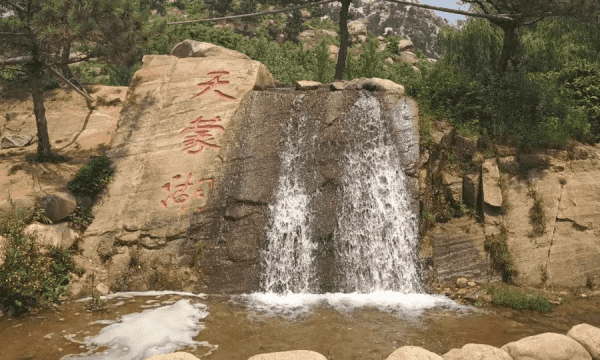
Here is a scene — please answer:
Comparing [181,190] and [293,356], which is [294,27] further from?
[293,356]

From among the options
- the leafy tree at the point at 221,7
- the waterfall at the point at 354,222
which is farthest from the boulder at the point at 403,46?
the waterfall at the point at 354,222

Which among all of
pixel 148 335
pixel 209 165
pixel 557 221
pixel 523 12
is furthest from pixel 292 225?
pixel 523 12

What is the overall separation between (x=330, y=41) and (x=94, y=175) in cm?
2345

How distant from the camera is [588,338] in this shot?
22.6 ft

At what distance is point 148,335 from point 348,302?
4440mm

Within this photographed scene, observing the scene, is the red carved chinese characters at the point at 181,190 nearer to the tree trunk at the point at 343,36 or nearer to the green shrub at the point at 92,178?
the green shrub at the point at 92,178

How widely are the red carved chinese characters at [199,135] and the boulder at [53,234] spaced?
12.9ft

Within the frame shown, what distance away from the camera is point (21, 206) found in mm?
11359

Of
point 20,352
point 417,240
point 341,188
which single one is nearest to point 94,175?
point 20,352

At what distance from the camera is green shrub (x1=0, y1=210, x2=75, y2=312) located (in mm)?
9609

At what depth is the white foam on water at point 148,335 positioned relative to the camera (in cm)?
804

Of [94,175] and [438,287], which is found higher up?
[94,175]

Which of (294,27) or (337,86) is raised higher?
(294,27)

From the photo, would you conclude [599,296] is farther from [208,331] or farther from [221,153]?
[221,153]
